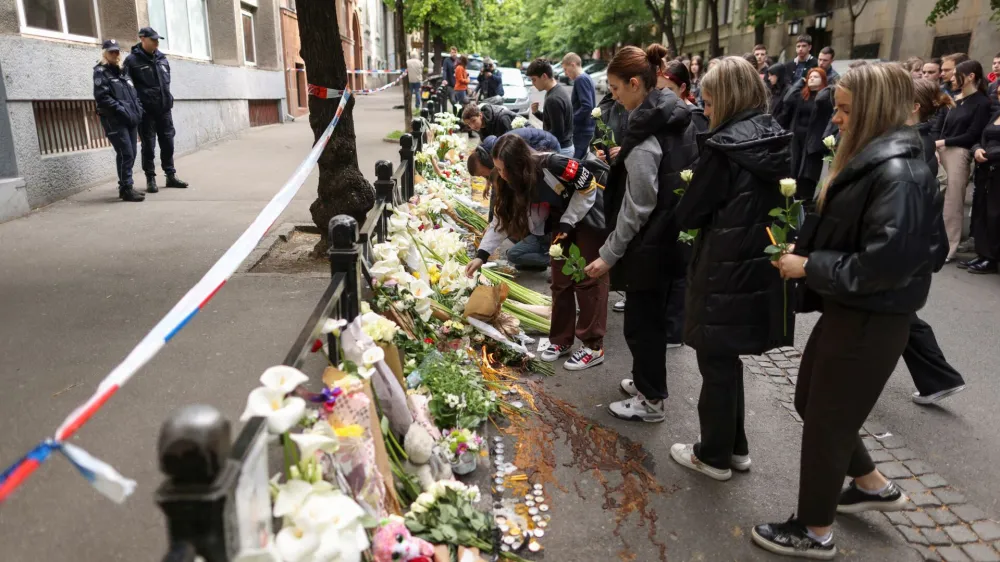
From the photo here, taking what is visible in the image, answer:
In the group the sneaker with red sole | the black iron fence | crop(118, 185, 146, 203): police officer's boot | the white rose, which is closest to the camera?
the black iron fence

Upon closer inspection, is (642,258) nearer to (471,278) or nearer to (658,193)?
(658,193)

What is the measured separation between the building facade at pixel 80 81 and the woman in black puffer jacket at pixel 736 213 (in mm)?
7109

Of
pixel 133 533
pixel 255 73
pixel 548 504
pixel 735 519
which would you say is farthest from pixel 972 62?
pixel 255 73

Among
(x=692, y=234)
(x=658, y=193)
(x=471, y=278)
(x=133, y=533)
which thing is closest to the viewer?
(x=133, y=533)

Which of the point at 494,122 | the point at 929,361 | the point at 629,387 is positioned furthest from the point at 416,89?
the point at 929,361

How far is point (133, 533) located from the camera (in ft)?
8.45

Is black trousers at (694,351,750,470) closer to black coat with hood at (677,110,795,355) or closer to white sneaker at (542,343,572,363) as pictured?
black coat with hood at (677,110,795,355)

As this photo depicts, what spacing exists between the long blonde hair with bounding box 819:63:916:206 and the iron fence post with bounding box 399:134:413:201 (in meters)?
4.06

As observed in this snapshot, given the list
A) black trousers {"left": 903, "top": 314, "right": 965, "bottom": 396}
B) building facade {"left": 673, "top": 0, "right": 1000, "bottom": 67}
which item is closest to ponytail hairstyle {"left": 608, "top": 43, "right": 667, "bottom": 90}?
black trousers {"left": 903, "top": 314, "right": 965, "bottom": 396}

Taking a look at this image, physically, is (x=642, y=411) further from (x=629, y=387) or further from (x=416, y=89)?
(x=416, y=89)

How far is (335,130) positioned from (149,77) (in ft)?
13.7

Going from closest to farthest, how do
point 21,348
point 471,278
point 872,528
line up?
1. point 872,528
2. point 21,348
3. point 471,278

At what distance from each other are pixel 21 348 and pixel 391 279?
90.2 inches

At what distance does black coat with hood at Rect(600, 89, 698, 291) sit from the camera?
3.61 meters
